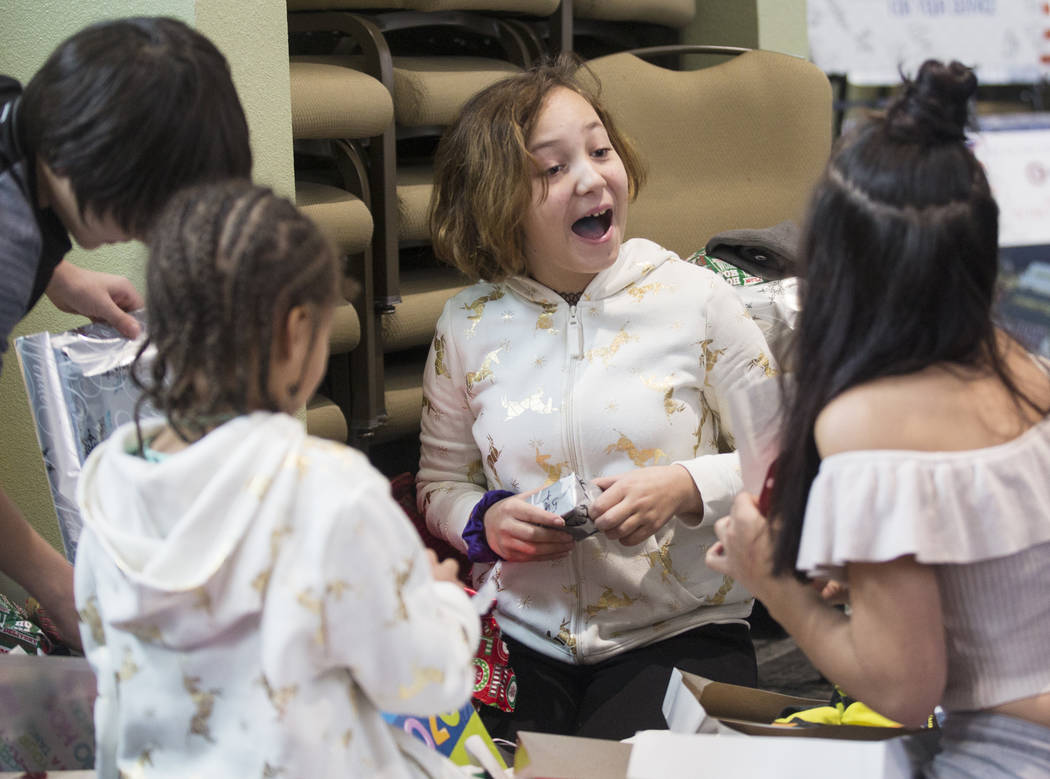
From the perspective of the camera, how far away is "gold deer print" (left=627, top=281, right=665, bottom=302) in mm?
1643

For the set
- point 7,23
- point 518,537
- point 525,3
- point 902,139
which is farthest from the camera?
point 525,3

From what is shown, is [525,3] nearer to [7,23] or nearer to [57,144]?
[7,23]

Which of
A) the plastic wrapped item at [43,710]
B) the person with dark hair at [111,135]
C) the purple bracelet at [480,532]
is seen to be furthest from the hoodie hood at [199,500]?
the purple bracelet at [480,532]

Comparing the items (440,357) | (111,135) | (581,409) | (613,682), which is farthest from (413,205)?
(111,135)

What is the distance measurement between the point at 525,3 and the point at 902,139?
4.87 feet

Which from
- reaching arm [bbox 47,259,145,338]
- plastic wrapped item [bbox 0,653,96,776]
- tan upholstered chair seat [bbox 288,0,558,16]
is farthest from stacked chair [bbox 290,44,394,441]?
plastic wrapped item [bbox 0,653,96,776]

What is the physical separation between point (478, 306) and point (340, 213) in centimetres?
39

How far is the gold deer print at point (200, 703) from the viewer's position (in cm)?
96

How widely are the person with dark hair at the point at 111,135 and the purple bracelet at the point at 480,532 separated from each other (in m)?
0.65

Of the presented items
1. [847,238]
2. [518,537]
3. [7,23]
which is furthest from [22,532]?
[847,238]

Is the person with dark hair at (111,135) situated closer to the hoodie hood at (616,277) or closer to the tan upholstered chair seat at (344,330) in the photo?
the hoodie hood at (616,277)

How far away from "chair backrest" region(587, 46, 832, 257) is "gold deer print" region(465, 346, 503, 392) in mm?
859

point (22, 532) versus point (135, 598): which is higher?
point (135, 598)

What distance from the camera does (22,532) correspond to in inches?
52.6
